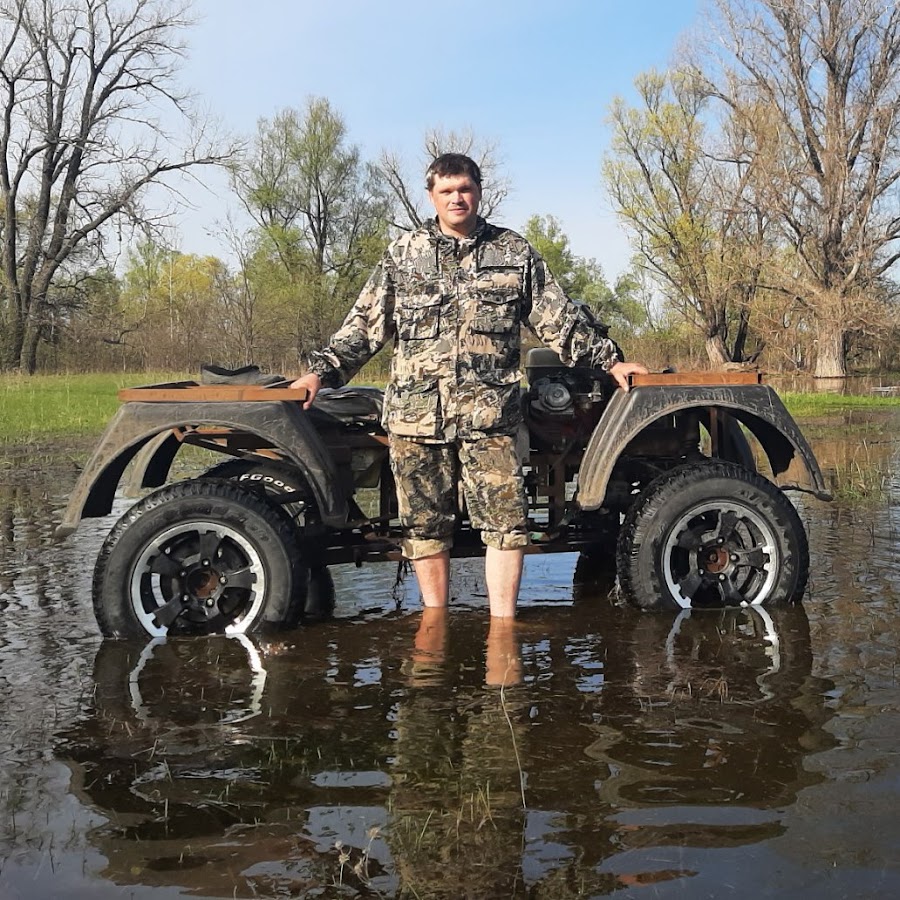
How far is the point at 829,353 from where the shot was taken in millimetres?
30234

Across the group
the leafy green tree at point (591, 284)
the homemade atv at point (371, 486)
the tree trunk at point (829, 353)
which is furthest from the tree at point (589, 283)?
Result: the homemade atv at point (371, 486)

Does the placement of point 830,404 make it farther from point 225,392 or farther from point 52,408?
point 225,392

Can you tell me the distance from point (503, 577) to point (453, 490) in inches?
18.8

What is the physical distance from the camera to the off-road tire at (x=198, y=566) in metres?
4.42

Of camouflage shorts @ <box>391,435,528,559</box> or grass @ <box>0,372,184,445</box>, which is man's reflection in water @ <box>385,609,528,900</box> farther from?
grass @ <box>0,372,184,445</box>

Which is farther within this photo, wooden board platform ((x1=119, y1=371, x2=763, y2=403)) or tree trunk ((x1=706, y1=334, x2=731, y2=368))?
tree trunk ((x1=706, y1=334, x2=731, y2=368))

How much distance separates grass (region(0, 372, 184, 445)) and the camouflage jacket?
434 inches

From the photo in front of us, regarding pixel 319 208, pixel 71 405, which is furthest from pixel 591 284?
pixel 71 405

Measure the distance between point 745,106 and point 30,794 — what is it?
33405 millimetres

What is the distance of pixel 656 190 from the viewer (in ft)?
131

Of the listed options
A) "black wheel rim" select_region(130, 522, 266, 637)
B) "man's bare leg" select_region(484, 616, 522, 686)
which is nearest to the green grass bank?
"black wheel rim" select_region(130, 522, 266, 637)

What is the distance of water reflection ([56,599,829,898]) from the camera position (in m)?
2.48

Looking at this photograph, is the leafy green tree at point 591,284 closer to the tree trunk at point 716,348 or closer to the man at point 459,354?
the tree trunk at point 716,348

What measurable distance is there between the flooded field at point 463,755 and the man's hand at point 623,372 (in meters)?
1.15
